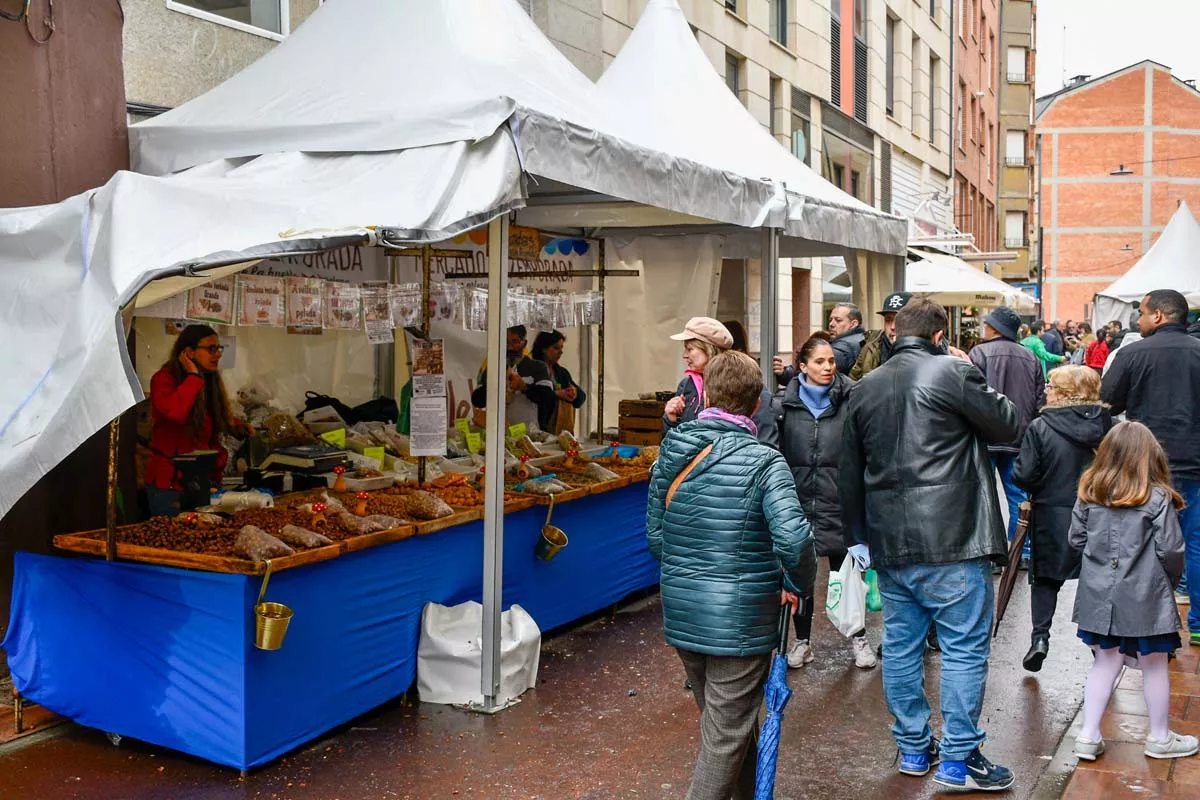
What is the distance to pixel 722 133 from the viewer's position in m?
9.52

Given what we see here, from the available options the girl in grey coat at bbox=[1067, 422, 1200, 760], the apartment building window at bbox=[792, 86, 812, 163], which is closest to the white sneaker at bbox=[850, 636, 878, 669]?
the girl in grey coat at bbox=[1067, 422, 1200, 760]

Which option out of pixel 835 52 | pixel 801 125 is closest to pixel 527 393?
pixel 801 125

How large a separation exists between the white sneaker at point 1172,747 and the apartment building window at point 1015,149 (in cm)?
4931

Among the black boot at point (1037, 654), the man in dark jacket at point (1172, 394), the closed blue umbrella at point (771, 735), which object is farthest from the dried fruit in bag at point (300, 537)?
the man in dark jacket at point (1172, 394)

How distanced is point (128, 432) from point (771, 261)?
453cm

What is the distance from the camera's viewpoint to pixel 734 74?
18266 mm

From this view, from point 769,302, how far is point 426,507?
356 cm

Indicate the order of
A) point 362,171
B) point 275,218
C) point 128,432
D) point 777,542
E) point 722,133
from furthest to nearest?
1. point 722,133
2. point 128,432
3. point 362,171
4. point 275,218
5. point 777,542

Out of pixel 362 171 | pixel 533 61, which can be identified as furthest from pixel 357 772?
pixel 533 61

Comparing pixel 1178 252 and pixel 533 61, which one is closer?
pixel 533 61

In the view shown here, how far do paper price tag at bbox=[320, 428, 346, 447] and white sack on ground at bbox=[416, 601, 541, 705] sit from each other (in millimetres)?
2322

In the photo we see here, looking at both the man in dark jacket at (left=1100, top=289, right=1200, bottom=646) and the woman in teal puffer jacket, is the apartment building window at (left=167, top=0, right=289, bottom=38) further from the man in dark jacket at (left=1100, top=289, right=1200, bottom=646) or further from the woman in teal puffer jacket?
the man in dark jacket at (left=1100, top=289, right=1200, bottom=646)

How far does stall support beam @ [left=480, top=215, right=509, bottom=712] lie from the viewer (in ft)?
19.5

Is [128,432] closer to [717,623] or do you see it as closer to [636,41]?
[717,623]
